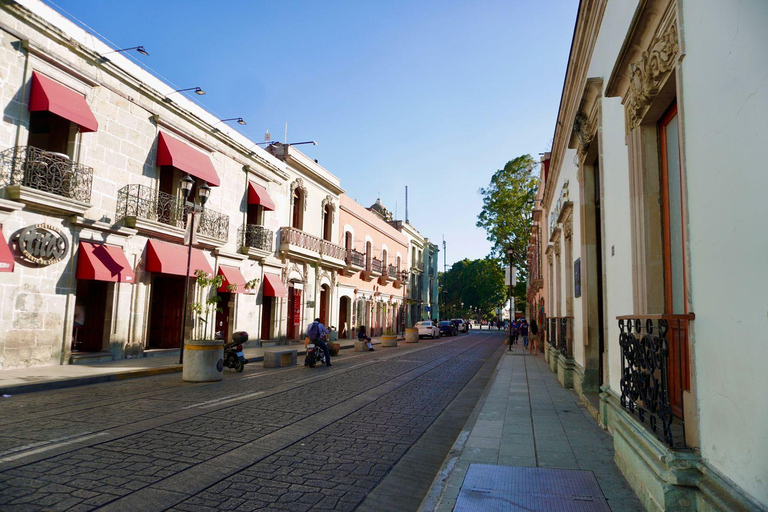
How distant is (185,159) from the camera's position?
56.4 ft

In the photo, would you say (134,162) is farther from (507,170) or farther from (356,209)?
(507,170)

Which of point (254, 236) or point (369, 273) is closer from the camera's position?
point (254, 236)

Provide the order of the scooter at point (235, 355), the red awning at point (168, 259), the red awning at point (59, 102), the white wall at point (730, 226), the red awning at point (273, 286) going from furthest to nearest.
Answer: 1. the red awning at point (273, 286)
2. the red awning at point (168, 259)
3. the scooter at point (235, 355)
4. the red awning at point (59, 102)
5. the white wall at point (730, 226)

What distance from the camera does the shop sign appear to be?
39.2 ft

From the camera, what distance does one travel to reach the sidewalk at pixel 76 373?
944cm

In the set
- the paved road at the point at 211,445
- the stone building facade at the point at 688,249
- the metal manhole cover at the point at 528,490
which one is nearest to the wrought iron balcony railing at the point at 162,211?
the paved road at the point at 211,445

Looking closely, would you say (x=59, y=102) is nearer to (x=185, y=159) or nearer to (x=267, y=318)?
(x=185, y=159)

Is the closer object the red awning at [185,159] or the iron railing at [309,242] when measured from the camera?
the red awning at [185,159]

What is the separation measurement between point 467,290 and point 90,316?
74.2 meters

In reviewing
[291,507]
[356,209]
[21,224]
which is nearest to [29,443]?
[291,507]

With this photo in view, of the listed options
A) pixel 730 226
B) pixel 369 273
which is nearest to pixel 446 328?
pixel 369 273

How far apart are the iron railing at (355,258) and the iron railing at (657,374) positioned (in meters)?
27.8

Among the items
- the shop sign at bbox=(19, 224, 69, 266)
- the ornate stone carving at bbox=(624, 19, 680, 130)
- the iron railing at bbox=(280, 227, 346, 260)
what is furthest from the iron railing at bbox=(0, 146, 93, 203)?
the ornate stone carving at bbox=(624, 19, 680, 130)

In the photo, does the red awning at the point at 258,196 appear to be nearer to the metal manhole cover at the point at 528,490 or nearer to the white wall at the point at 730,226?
the metal manhole cover at the point at 528,490
